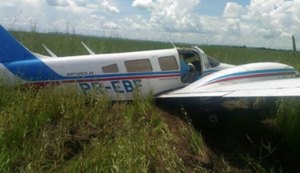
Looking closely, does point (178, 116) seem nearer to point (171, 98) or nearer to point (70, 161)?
point (171, 98)

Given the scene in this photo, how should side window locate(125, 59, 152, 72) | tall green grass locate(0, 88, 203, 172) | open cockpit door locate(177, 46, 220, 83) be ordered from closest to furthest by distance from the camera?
1. tall green grass locate(0, 88, 203, 172)
2. side window locate(125, 59, 152, 72)
3. open cockpit door locate(177, 46, 220, 83)

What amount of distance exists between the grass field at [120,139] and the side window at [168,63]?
1325 millimetres

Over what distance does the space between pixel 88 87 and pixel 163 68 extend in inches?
67.9

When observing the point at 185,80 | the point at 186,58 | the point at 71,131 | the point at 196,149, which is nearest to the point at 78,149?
the point at 71,131

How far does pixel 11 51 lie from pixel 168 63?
3395 millimetres

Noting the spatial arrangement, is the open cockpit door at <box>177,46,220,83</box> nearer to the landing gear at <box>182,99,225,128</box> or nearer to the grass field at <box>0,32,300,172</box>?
the landing gear at <box>182,99,225,128</box>

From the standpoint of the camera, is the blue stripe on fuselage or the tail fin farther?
the tail fin

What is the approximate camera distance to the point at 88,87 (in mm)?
7398

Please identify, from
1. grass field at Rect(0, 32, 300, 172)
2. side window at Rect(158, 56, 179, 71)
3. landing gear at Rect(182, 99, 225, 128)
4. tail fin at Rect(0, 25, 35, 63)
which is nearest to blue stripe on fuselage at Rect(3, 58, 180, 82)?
tail fin at Rect(0, 25, 35, 63)

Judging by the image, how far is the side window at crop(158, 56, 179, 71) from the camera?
7973mm

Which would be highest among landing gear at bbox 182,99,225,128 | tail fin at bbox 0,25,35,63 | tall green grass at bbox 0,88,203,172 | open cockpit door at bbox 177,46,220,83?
tail fin at bbox 0,25,35,63

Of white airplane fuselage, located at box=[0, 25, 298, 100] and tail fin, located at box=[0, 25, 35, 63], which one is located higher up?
tail fin, located at box=[0, 25, 35, 63]

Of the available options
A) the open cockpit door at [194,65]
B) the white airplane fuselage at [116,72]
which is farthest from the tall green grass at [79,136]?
the open cockpit door at [194,65]

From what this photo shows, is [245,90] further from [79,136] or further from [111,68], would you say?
[79,136]
